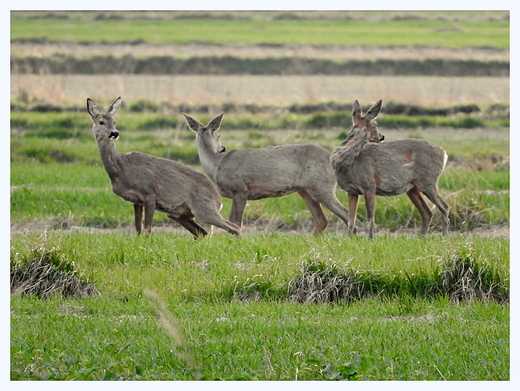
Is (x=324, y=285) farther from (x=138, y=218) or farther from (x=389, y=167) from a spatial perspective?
(x=138, y=218)

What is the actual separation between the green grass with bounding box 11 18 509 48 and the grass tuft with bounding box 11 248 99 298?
27.0 meters

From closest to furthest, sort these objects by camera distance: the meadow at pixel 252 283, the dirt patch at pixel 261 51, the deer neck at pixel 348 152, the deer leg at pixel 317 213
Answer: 1. the meadow at pixel 252 283
2. the deer neck at pixel 348 152
3. the deer leg at pixel 317 213
4. the dirt patch at pixel 261 51

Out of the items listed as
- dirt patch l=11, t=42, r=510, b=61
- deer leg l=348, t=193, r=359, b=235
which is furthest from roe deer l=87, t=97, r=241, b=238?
dirt patch l=11, t=42, r=510, b=61

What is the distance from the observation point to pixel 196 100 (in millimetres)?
31438

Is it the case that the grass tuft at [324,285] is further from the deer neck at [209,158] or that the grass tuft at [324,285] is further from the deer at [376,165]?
the deer neck at [209,158]

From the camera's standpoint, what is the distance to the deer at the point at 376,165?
571 inches

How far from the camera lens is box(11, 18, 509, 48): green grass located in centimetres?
3888

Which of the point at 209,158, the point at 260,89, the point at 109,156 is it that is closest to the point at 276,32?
the point at 260,89

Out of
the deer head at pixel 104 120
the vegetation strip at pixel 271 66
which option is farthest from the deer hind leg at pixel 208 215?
the vegetation strip at pixel 271 66

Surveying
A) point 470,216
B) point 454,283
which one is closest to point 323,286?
point 454,283

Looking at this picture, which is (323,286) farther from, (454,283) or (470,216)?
(470,216)

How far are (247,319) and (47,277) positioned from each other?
2.84 meters

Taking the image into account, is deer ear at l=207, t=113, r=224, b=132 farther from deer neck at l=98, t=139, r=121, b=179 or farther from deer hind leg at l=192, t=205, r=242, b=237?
deer neck at l=98, t=139, r=121, b=179

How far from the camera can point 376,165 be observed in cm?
1455
